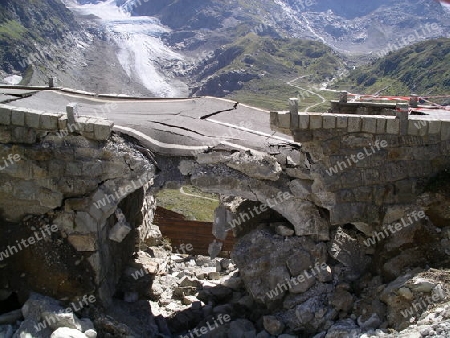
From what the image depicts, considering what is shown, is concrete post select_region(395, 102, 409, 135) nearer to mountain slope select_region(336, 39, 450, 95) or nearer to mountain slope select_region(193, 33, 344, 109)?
mountain slope select_region(336, 39, 450, 95)

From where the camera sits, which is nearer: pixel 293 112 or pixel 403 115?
pixel 293 112

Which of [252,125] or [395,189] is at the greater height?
[252,125]

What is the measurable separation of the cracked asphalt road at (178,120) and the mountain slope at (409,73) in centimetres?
8642

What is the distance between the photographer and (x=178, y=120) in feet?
32.1

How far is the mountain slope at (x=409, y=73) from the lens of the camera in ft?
320

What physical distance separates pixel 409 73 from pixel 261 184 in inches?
4243

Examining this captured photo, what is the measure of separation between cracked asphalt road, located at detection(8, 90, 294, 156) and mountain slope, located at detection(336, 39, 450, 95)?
86424 millimetres

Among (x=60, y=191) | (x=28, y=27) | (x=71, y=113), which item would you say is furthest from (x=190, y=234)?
(x=28, y=27)

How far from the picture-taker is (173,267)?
12.8m

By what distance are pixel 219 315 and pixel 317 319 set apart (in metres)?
2.31

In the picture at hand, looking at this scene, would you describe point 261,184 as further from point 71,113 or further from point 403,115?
point 71,113

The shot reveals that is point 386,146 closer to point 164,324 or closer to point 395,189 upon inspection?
point 395,189

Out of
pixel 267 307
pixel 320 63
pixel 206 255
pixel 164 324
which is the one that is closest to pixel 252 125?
pixel 267 307

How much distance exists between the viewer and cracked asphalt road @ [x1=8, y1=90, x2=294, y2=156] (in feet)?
29.0
